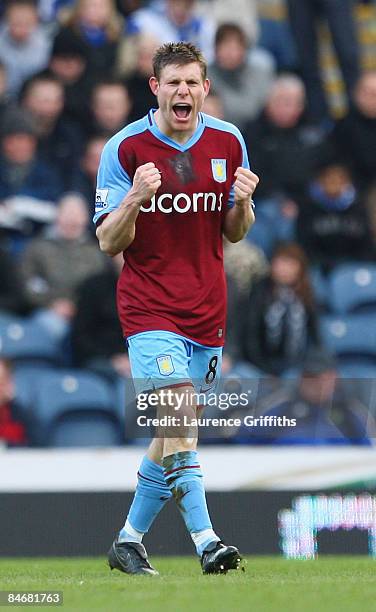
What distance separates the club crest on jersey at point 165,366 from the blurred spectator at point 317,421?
9.65ft

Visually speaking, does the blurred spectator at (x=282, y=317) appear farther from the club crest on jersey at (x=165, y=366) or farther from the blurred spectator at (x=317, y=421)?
the club crest on jersey at (x=165, y=366)

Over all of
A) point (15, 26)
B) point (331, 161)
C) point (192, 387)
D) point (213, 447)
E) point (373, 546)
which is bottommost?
point (373, 546)

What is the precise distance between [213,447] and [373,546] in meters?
1.24

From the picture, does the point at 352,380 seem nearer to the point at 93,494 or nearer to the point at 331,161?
the point at 93,494

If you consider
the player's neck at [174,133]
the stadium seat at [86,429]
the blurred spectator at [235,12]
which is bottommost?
the stadium seat at [86,429]

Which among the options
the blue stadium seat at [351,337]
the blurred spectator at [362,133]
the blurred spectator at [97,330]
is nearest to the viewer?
the blurred spectator at [97,330]

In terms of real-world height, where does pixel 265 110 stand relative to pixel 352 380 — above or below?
above

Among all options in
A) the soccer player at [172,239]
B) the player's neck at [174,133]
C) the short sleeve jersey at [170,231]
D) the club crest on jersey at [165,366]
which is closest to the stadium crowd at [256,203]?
the soccer player at [172,239]

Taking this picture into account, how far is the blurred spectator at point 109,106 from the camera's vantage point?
12438 mm

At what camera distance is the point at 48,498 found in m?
9.21

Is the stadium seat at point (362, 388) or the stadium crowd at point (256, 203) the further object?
the stadium crowd at point (256, 203)

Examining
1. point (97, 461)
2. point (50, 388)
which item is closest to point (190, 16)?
point (50, 388)

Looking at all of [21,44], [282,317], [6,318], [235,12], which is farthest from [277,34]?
[6,318]

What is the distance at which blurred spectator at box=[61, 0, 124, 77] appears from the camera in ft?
42.5
